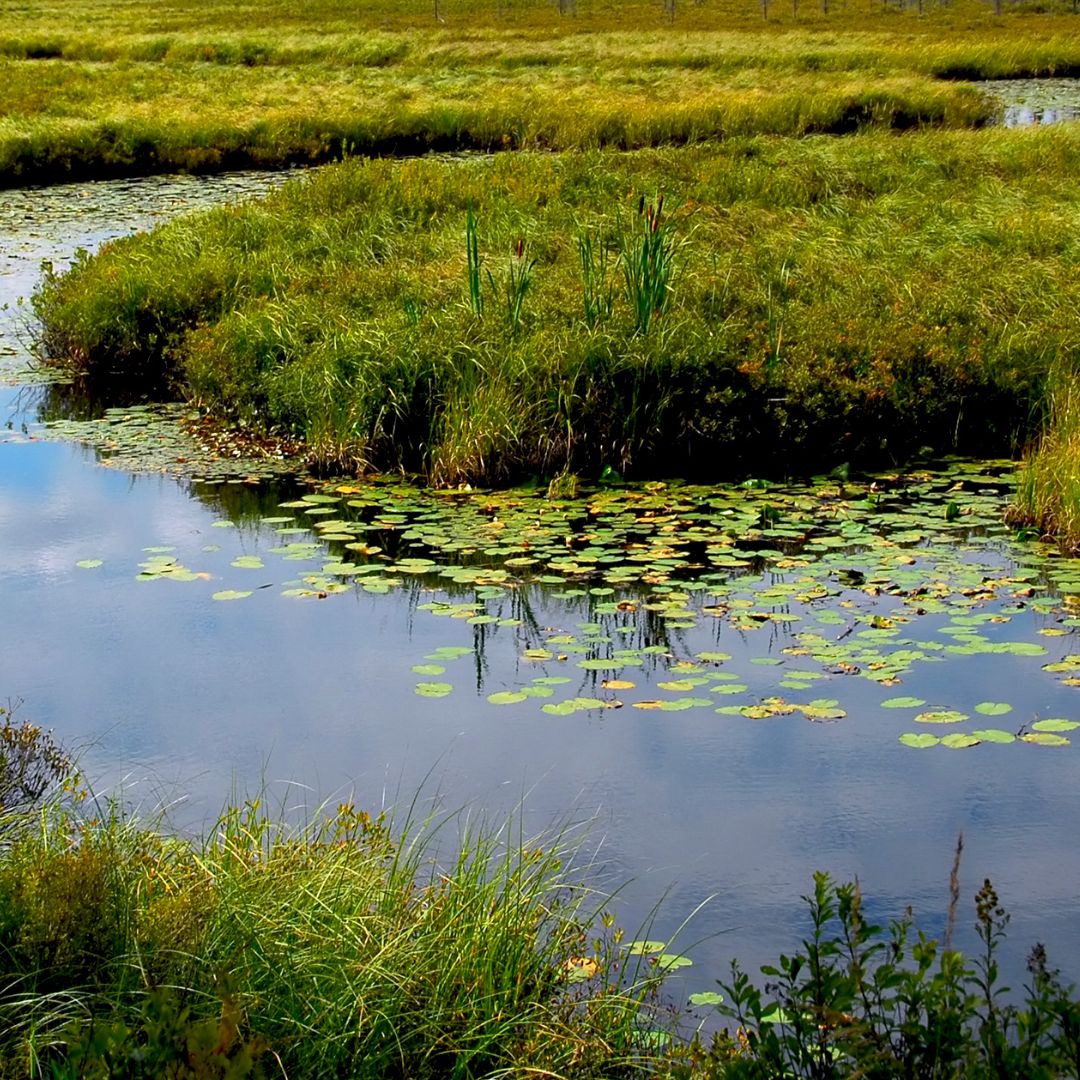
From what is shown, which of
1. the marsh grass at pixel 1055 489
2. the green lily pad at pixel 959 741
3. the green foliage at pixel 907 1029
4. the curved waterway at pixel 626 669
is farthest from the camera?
the marsh grass at pixel 1055 489

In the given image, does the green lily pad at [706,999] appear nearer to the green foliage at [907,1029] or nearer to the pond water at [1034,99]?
the green foliage at [907,1029]

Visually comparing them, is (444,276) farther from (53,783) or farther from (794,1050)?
(794,1050)

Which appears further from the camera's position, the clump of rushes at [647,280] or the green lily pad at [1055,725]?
the clump of rushes at [647,280]

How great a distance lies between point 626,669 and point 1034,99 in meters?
35.1

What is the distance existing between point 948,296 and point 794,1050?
29.7 feet

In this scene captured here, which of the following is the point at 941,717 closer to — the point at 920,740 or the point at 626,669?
the point at 920,740

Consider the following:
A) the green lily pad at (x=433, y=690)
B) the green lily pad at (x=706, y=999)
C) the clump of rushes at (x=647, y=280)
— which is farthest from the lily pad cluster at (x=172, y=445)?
the green lily pad at (x=706, y=999)

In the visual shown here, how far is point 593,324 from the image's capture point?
10055mm

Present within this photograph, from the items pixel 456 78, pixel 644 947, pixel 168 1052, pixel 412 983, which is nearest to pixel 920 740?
→ pixel 644 947

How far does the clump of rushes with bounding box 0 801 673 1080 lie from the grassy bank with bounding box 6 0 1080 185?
18460 millimetres

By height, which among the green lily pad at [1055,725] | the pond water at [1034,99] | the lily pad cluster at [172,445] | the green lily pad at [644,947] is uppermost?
the pond water at [1034,99]

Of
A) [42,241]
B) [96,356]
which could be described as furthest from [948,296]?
[42,241]

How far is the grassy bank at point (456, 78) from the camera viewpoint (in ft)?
90.9

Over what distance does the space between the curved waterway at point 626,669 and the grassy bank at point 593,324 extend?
51 centimetres
